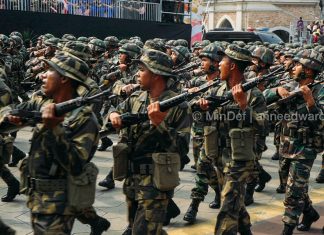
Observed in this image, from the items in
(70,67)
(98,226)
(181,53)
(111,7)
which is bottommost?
(98,226)

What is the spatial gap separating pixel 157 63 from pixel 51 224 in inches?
65.9

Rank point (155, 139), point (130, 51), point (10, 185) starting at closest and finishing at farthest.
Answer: point (155, 139) < point (10, 185) < point (130, 51)

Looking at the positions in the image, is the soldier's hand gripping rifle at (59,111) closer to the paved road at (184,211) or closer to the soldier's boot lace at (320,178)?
the paved road at (184,211)

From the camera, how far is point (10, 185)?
7.21 m

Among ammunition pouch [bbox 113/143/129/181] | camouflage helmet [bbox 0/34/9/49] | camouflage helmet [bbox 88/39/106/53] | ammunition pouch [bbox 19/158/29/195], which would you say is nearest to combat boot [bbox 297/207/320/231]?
ammunition pouch [bbox 113/143/129/181]

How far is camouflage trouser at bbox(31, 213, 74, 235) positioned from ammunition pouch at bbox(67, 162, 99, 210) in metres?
0.15

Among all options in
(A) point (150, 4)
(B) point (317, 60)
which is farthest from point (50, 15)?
(B) point (317, 60)

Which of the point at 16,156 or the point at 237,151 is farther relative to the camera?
the point at 16,156

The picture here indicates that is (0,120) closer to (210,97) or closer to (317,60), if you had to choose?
(210,97)

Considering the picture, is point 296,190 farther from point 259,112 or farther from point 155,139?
point 155,139

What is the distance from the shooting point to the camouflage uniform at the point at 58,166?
418cm

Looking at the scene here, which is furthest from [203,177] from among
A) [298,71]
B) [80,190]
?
[80,190]

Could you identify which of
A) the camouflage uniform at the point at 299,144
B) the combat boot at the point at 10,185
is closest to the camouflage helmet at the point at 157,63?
the camouflage uniform at the point at 299,144

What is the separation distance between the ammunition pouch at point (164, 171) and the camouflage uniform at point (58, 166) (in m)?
0.65
